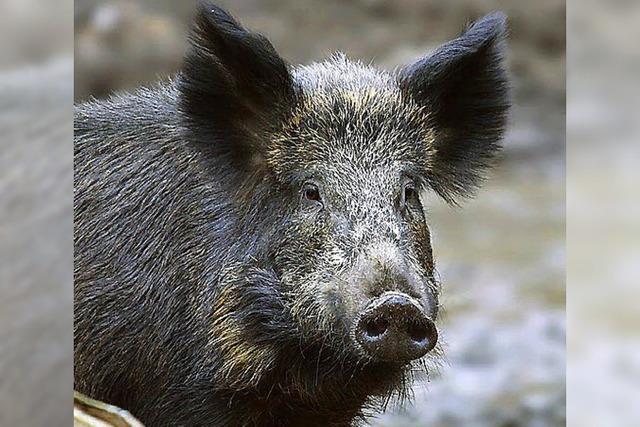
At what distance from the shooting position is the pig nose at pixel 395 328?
208 centimetres

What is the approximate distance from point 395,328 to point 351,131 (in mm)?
470

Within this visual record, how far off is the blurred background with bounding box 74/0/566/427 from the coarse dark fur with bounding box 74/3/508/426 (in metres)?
0.13

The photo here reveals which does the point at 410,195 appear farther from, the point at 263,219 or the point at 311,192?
the point at 263,219

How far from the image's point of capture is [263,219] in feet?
7.86

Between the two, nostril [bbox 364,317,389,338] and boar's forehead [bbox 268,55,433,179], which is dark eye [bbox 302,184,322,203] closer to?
boar's forehead [bbox 268,55,433,179]

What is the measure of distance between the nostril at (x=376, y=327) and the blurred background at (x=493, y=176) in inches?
18.9

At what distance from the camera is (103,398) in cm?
258
